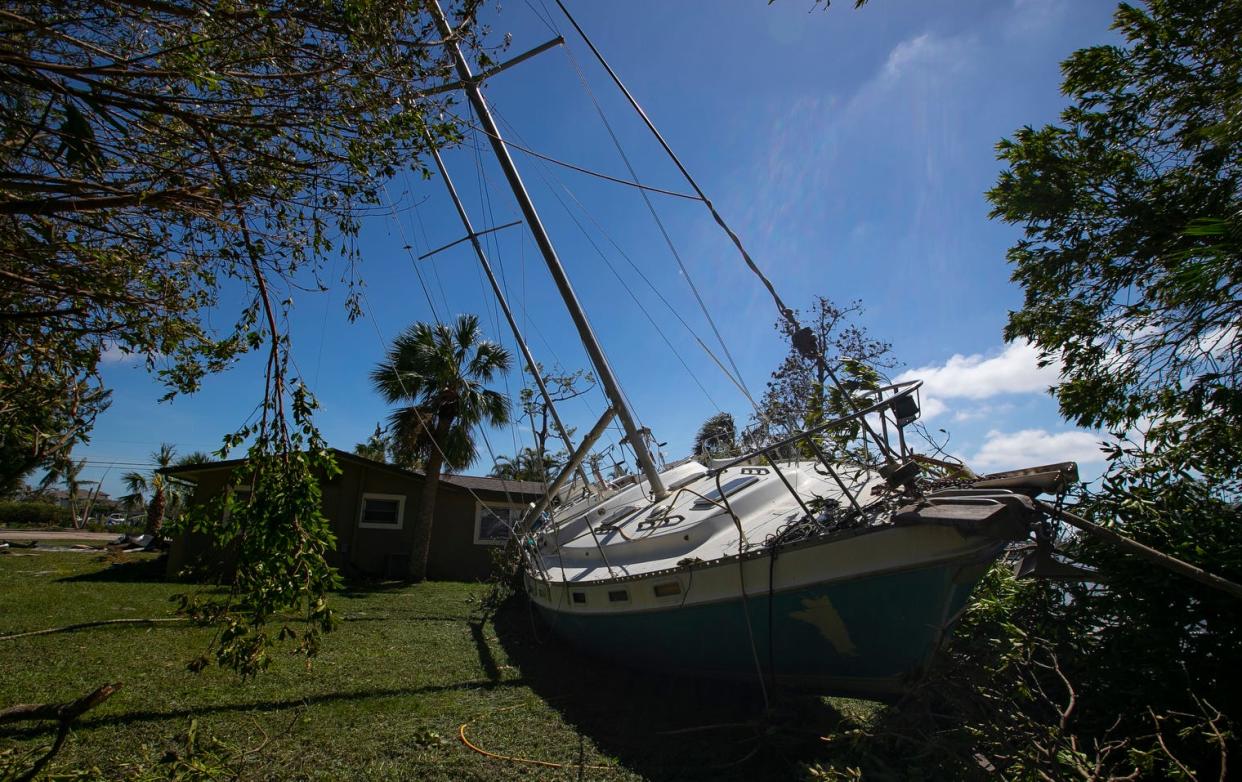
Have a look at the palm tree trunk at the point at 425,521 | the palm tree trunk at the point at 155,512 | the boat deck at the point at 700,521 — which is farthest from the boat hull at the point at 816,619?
the palm tree trunk at the point at 155,512

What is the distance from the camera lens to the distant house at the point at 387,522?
16.8 metres

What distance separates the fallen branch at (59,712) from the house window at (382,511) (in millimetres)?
16341

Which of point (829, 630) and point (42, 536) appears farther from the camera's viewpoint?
point (42, 536)

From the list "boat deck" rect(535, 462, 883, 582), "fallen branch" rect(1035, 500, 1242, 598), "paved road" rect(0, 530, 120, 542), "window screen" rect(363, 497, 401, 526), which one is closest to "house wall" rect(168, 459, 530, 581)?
"window screen" rect(363, 497, 401, 526)

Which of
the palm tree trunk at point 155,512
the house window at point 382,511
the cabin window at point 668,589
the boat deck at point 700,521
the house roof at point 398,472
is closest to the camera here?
the cabin window at point 668,589

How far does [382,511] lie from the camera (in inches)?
727

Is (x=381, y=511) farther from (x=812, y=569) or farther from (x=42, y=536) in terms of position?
(x=42, y=536)

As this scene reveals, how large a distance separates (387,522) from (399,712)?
1393cm

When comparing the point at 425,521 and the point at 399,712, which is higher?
the point at 425,521

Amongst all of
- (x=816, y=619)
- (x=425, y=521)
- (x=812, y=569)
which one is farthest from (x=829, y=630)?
(x=425, y=521)

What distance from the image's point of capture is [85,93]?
3.20m

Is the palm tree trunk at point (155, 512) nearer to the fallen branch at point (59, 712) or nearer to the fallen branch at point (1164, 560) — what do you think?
the fallen branch at point (59, 712)

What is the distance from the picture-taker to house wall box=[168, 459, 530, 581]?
1689cm

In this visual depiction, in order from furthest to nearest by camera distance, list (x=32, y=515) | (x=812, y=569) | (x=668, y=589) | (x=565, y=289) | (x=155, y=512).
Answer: (x=32, y=515) → (x=155, y=512) → (x=565, y=289) → (x=668, y=589) → (x=812, y=569)
